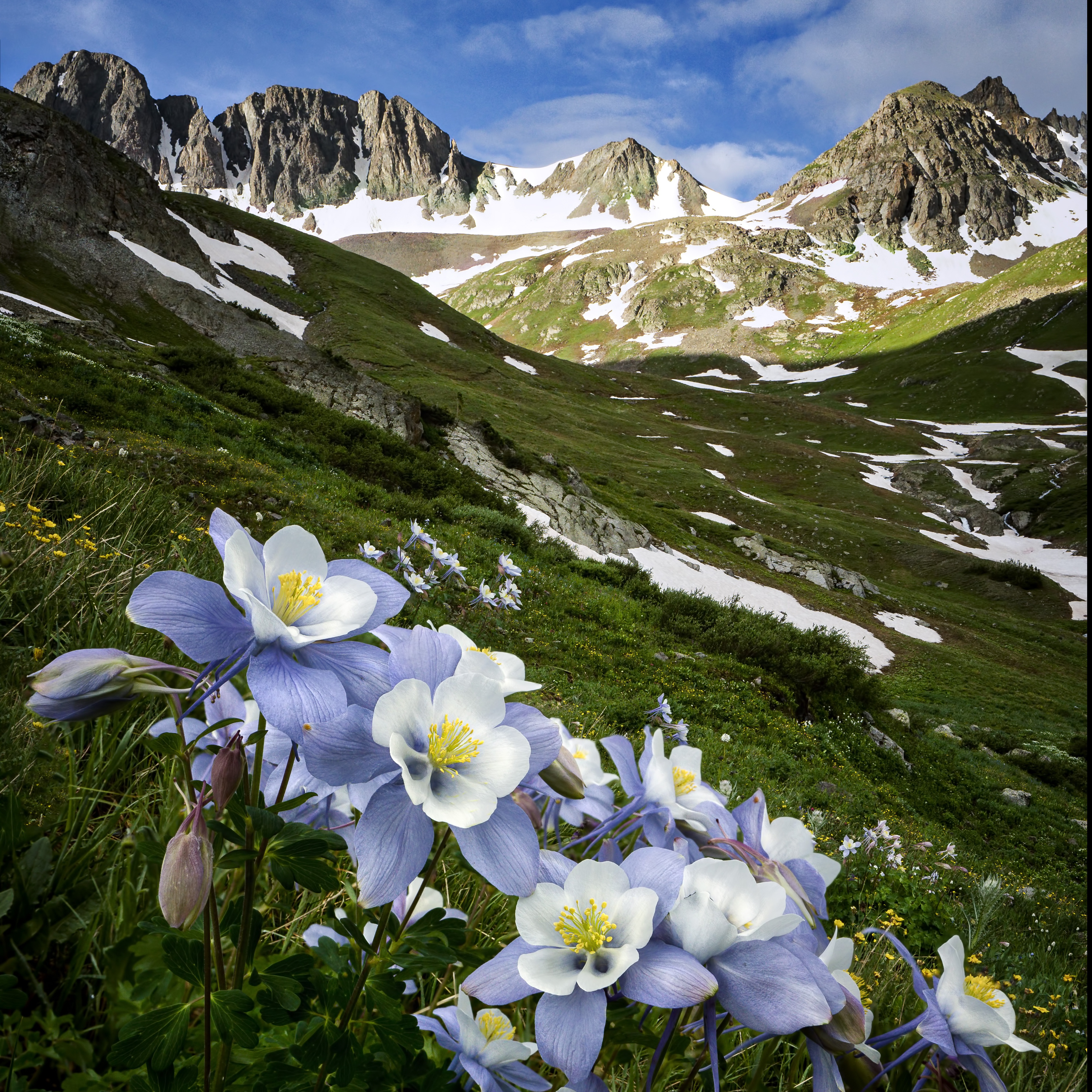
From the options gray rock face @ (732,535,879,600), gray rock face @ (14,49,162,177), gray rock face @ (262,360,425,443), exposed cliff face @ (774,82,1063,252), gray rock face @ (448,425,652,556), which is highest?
gray rock face @ (14,49,162,177)

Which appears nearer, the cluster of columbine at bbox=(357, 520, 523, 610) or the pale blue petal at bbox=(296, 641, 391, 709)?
the pale blue petal at bbox=(296, 641, 391, 709)

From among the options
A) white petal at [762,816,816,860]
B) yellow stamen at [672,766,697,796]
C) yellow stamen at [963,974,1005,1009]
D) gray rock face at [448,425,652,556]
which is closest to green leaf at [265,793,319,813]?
yellow stamen at [672,766,697,796]

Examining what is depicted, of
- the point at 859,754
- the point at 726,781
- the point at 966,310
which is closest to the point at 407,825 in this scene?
the point at 726,781

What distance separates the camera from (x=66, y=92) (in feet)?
619

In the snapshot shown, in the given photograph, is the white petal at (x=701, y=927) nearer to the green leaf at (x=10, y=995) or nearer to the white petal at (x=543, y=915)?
the white petal at (x=543, y=915)

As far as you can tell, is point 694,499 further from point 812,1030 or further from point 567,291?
point 567,291

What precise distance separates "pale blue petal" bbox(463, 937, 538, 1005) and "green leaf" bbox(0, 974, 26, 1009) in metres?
0.70

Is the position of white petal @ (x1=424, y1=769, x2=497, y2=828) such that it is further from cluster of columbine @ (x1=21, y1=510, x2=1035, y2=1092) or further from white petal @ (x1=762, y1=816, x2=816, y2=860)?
white petal @ (x1=762, y1=816, x2=816, y2=860)

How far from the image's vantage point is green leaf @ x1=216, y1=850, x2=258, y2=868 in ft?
2.42

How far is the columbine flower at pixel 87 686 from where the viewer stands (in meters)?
0.73

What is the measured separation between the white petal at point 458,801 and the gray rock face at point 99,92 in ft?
819

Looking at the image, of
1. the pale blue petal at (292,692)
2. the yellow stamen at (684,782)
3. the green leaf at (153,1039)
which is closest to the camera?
the pale blue petal at (292,692)

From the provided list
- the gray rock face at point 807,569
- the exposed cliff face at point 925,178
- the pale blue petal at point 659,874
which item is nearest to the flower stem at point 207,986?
the pale blue petal at point 659,874

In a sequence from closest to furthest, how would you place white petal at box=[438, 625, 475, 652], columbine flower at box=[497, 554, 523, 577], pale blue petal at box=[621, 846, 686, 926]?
pale blue petal at box=[621, 846, 686, 926], white petal at box=[438, 625, 475, 652], columbine flower at box=[497, 554, 523, 577]
